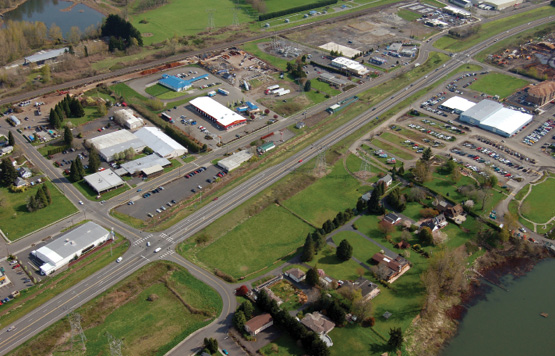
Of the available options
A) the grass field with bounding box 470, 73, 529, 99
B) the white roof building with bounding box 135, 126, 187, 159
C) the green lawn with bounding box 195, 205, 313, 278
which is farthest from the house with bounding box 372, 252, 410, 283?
the grass field with bounding box 470, 73, 529, 99

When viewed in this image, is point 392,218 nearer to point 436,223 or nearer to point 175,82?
point 436,223

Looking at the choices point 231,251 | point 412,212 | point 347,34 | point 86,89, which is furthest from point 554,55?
point 86,89

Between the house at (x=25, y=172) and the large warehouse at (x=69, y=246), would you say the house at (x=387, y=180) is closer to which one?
the large warehouse at (x=69, y=246)

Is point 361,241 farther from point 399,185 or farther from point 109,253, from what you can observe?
point 109,253

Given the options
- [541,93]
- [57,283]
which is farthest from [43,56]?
[541,93]

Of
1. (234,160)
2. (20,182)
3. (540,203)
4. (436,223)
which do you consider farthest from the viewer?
(234,160)

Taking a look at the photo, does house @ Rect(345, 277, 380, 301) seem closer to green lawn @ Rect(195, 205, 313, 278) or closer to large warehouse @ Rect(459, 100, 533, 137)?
green lawn @ Rect(195, 205, 313, 278)
